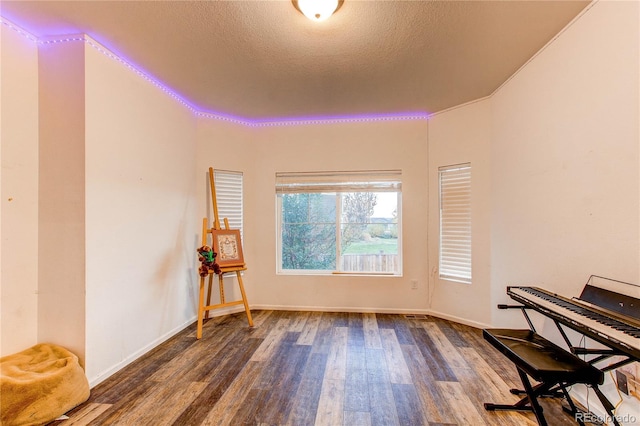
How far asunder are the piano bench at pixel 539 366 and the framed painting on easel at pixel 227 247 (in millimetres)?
2623

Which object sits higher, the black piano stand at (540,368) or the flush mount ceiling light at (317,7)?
the flush mount ceiling light at (317,7)

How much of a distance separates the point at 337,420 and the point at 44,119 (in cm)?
306

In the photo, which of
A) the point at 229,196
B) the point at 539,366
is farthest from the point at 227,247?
the point at 539,366

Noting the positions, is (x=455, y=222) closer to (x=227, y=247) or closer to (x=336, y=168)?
(x=336, y=168)

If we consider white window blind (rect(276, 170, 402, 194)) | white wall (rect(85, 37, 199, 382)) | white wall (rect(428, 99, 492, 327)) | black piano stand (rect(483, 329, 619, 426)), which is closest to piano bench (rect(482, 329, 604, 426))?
black piano stand (rect(483, 329, 619, 426))

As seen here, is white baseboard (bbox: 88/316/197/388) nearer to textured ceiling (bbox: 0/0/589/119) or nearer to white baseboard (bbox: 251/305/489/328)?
white baseboard (bbox: 251/305/489/328)

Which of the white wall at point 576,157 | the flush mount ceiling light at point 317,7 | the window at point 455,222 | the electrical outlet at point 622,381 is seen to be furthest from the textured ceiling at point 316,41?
the electrical outlet at point 622,381

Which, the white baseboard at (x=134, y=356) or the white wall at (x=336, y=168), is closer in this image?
the white baseboard at (x=134, y=356)

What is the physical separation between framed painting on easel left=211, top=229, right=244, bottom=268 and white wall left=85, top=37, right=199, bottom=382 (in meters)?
0.40

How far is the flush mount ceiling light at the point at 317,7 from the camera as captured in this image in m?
1.65

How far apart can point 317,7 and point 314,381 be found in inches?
105

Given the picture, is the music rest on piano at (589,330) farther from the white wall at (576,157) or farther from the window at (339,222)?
the window at (339,222)

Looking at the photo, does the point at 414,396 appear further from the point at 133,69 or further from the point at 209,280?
the point at 133,69

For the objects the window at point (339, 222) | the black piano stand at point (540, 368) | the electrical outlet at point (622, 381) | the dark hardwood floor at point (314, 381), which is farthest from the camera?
the window at point (339, 222)
